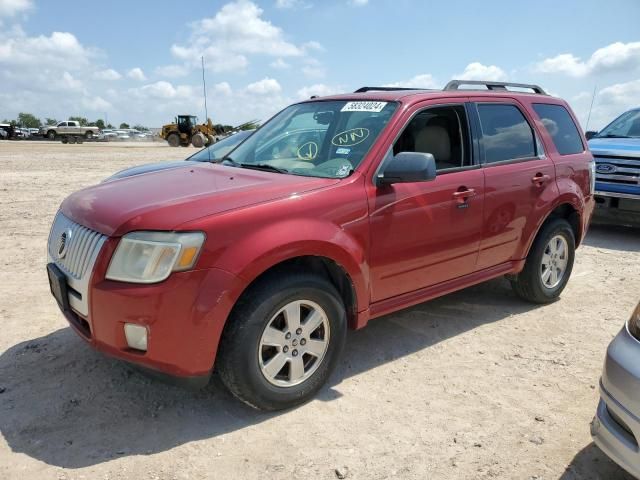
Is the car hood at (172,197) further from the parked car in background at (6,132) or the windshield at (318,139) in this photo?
the parked car in background at (6,132)

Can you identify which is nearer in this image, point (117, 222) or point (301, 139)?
point (117, 222)

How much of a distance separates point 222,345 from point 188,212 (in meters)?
0.73

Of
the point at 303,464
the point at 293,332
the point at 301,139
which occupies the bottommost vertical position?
the point at 303,464

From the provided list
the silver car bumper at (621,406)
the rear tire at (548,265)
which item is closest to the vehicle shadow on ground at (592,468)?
the silver car bumper at (621,406)

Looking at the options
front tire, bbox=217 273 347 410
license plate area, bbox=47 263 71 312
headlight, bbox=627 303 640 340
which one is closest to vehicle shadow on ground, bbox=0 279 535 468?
front tire, bbox=217 273 347 410

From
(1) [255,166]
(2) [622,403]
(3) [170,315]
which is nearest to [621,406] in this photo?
(2) [622,403]

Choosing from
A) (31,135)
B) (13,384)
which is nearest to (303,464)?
(13,384)

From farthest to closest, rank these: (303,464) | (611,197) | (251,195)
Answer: (611,197)
(251,195)
(303,464)

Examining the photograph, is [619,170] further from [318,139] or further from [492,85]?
[318,139]

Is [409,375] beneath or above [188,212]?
beneath

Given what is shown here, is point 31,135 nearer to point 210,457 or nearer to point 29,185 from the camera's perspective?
point 29,185

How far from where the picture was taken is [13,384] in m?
3.29

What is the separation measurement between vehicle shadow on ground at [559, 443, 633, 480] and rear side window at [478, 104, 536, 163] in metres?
2.21

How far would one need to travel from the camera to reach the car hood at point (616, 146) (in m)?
7.63
